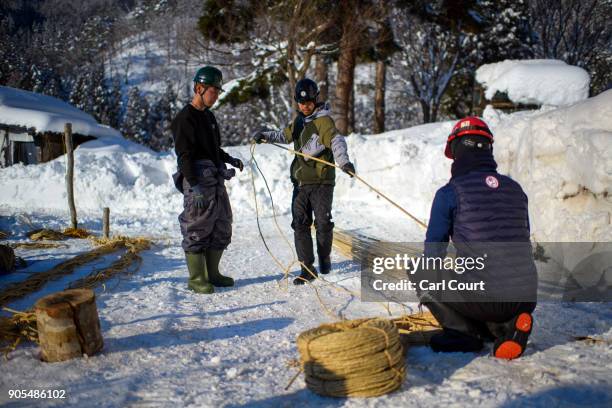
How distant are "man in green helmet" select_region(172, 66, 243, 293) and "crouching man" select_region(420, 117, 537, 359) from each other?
215 centimetres

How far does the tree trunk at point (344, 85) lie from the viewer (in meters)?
14.6

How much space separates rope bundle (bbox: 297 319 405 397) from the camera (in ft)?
7.50

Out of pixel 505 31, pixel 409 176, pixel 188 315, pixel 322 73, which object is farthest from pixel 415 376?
pixel 505 31

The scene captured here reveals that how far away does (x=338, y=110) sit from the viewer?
48.3ft

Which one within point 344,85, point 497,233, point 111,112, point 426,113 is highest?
point 111,112

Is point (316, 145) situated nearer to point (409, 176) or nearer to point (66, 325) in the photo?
point (66, 325)

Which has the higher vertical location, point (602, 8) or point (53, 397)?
point (602, 8)

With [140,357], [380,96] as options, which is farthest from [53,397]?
[380,96]

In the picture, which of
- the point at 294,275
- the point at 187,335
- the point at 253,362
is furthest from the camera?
the point at 294,275

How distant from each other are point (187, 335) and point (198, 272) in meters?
1.09

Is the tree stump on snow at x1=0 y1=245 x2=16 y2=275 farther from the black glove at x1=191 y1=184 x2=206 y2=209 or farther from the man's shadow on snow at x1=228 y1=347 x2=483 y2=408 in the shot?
the man's shadow on snow at x1=228 y1=347 x2=483 y2=408

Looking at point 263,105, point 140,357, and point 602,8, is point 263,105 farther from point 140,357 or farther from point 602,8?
point 140,357

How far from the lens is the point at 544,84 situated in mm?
13758

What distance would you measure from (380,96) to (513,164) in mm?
13440
